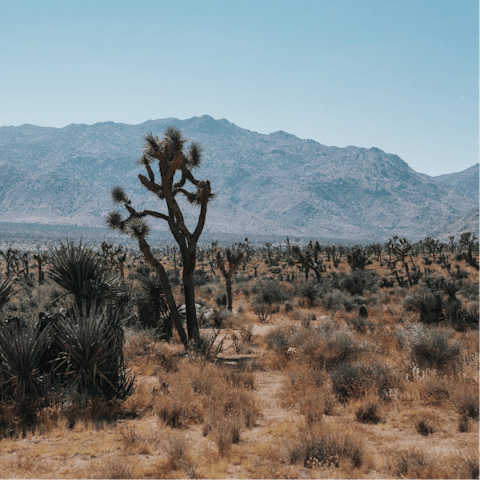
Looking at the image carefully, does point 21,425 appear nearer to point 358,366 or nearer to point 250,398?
point 250,398

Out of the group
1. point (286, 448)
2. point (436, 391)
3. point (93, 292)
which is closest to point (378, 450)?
point (286, 448)

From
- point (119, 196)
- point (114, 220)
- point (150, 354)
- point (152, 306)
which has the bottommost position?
point (150, 354)

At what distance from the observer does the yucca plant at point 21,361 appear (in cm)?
711

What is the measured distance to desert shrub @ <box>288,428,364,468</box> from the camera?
553 cm

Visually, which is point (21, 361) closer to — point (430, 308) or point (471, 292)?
point (430, 308)

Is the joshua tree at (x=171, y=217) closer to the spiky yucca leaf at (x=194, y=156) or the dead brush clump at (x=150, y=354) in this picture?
the spiky yucca leaf at (x=194, y=156)

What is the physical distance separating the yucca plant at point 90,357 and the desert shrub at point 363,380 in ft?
13.2

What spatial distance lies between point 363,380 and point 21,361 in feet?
20.1

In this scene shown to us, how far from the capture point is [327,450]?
5.66 m

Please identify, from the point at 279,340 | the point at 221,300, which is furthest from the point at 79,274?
the point at 221,300

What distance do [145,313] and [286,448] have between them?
9.77 m

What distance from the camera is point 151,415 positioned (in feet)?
24.4

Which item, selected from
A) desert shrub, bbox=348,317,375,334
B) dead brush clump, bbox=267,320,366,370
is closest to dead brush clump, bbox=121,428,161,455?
dead brush clump, bbox=267,320,366,370

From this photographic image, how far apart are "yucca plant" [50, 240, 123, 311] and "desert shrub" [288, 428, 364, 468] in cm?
559
